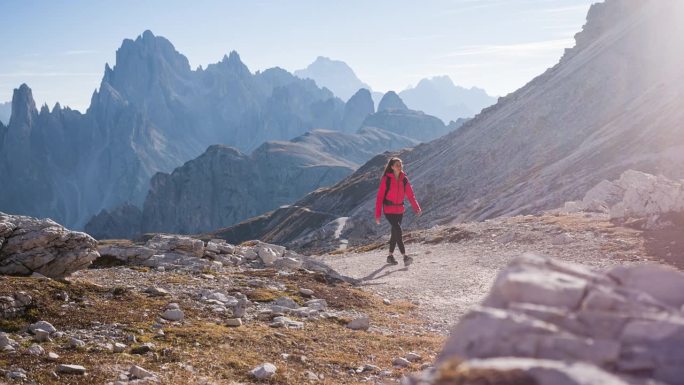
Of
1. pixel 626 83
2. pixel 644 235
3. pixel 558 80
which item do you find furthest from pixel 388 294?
pixel 558 80

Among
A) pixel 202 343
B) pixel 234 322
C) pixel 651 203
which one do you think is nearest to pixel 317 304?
pixel 234 322

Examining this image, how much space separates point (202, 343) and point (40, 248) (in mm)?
7368

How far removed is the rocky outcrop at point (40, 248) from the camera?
1417 centimetres

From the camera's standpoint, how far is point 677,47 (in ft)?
378

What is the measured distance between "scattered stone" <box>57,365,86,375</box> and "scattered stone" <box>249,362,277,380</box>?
97.2 inches

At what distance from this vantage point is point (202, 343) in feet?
32.4

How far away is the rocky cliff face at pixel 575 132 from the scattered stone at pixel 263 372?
6995cm

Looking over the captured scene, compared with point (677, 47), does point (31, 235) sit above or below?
below

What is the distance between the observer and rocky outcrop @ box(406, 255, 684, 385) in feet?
11.6

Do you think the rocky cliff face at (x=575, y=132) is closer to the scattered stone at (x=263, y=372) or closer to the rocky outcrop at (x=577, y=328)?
the scattered stone at (x=263, y=372)

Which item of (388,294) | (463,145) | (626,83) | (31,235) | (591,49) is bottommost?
(388,294)

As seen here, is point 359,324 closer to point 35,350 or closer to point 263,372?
point 263,372

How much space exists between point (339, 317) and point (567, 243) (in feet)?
53.5

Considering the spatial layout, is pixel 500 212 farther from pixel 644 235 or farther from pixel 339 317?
pixel 339 317
